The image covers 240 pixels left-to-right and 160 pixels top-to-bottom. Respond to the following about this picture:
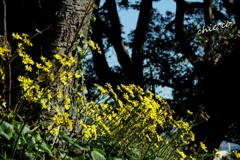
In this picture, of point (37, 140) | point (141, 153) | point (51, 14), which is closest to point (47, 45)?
point (51, 14)

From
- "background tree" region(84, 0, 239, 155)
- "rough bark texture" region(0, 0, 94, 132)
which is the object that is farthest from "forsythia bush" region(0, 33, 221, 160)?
"background tree" region(84, 0, 239, 155)

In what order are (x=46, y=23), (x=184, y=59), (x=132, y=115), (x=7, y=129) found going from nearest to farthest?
1. (x=7, y=129)
2. (x=132, y=115)
3. (x=46, y=23)
4. (x=184, y=59)

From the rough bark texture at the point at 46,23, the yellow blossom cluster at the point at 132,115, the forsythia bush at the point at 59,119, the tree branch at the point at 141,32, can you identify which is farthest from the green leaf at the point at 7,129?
the tree branch at the point at 141,32

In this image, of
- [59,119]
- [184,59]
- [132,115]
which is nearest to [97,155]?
[132,115]

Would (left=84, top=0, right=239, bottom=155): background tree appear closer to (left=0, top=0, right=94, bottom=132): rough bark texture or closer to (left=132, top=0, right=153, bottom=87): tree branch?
(left=132, top=0, right=153, bottom=87): tree branch

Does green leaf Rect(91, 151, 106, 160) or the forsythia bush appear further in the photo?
green leaf Rect(91, 151, 106, 160)

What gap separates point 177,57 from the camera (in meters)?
8.67

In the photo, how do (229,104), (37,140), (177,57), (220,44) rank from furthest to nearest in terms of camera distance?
(177,57) → (220,44) → (229,104) → (37,140)

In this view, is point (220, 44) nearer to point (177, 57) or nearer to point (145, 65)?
point (177, 57)

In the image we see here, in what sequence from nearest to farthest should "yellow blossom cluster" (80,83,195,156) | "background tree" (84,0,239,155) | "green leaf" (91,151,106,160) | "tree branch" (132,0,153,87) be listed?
"green leaf" (91,151,106,160) < "yellow blossom cluster" (80,83,195,156) < "background tree" (84,0,239,155) < "tree branch" (132,0,153,87)

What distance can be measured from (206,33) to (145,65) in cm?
175

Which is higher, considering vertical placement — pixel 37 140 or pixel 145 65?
pixel 145 65

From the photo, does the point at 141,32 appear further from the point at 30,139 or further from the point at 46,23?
the point at 30,139

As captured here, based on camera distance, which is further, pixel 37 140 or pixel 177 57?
pixel 177 57
